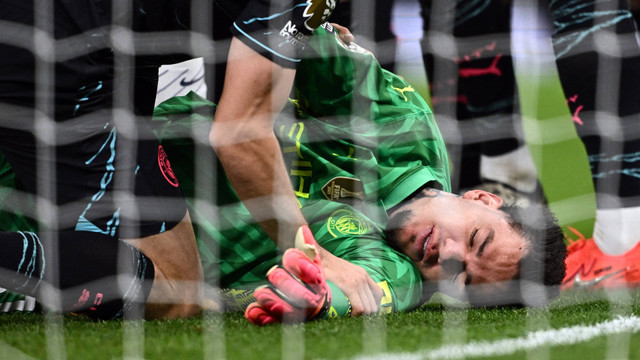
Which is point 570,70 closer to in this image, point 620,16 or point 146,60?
point 620,16

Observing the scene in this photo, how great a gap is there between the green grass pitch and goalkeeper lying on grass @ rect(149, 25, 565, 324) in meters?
0.11

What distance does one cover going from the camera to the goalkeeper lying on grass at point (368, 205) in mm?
1656

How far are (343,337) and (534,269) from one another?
58 centimetres

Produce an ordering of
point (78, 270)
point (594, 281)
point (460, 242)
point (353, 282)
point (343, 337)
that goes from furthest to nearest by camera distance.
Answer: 1. point (594, 281)
2. point (460, 242)
3. point (353, 282)
4. point (78, 270)
5. point (343, 337)

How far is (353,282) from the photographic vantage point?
1508 millimetres

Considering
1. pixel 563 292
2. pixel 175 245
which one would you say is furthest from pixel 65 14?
pixel 563 292

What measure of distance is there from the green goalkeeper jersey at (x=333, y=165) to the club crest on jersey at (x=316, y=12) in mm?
403

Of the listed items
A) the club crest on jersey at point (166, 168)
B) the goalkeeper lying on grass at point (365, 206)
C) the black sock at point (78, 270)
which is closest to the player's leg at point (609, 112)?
the goalkeeper lying on grass at point (365, 206)

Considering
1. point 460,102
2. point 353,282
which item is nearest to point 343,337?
point 353,282

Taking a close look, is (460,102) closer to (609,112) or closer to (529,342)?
(609,112)

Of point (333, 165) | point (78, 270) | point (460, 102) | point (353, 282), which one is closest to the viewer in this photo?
point (78, 270)

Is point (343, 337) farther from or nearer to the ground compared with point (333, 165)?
nearer to the ground

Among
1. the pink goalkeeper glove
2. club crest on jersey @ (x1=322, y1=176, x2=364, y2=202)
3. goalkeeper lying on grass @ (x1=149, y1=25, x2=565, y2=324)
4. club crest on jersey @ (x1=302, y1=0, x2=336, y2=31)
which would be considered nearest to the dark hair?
goalkeeper lying on grass @ (x1=149, y1=25, x2=565, y2=324)

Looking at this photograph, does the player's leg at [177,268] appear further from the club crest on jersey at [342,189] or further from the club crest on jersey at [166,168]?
the club crest on jersey at [342,189]
